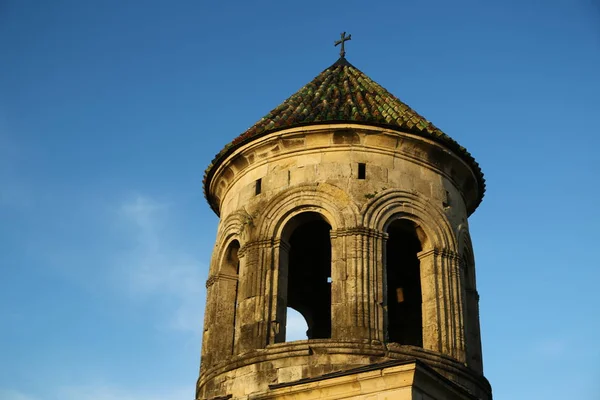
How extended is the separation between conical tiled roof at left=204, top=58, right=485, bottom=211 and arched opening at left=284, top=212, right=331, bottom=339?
2.70 m

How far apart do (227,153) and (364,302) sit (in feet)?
12.6

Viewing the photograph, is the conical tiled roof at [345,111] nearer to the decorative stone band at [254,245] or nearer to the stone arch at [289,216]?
the stone arch at [289,216]

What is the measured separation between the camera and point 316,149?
14.4 meters

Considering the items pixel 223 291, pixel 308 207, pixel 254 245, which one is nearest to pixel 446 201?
pixel 308 207

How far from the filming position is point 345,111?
1466cm

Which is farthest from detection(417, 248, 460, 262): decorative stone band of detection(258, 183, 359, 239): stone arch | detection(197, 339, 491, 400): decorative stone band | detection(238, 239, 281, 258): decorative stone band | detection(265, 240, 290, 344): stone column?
detection(238, 239, 281, 258): decorative stone band

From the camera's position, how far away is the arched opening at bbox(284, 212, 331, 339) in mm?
17297

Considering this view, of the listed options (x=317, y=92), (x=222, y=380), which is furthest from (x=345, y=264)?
(x=317, y=92)

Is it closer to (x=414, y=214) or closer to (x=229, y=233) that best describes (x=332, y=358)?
(x=414, y=214)

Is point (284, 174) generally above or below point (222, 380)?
above

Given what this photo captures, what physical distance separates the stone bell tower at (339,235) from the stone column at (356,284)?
2 centimetres

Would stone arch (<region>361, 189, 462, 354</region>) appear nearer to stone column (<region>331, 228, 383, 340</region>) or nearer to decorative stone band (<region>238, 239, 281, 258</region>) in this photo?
stone column (<region>331, 228, 383, 340</region>)

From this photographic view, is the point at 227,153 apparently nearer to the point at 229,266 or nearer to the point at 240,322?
the point at 229,266

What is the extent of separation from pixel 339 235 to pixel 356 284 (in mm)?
876
